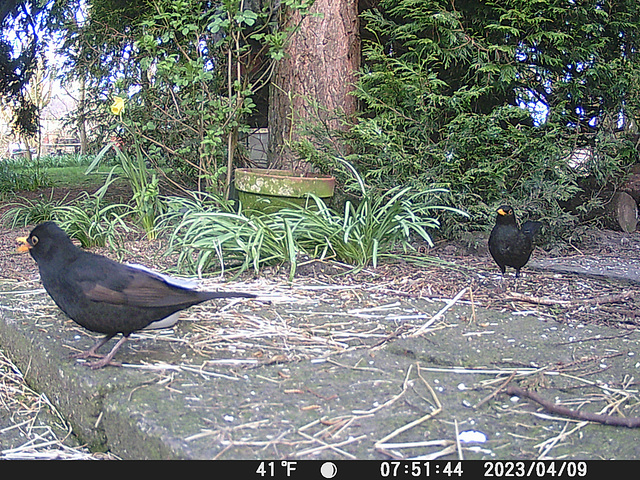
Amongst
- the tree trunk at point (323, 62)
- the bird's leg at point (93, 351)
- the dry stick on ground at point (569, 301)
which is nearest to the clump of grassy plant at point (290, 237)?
the dry stick on ground at point (569, 301)

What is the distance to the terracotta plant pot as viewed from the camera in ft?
12.3

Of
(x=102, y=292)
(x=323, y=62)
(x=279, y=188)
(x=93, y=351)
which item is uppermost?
(x=323, y=62)

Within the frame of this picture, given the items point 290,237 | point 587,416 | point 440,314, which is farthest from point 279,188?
point 587,416

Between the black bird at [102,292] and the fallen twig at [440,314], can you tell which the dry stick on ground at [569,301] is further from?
the black bird at [102,292]

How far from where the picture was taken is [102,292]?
170 cm

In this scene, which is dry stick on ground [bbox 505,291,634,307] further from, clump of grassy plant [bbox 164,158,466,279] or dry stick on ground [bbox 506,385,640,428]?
dry stick on ground [bbox 506,385,640,428]

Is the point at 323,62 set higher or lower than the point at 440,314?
higher

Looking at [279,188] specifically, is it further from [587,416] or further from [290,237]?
[587,416]

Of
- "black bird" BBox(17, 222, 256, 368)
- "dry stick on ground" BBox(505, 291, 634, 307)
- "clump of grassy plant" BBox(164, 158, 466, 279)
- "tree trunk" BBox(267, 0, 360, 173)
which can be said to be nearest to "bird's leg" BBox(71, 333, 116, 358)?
"black bird" BBox(17, 222, 256, 368)

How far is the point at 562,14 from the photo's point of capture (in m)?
3.82

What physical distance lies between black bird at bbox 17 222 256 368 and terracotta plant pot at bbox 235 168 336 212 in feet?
6.55

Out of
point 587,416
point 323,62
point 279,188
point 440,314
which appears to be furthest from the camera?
point 323,62

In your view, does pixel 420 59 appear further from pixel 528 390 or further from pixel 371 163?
pixel 528 390

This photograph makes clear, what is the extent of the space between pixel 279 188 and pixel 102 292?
7.18 feet
